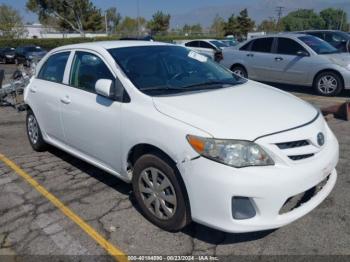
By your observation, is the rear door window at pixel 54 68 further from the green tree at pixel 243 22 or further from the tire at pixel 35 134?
the green tree at pixel 243 22

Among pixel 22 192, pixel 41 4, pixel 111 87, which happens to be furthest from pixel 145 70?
pixel 41 4

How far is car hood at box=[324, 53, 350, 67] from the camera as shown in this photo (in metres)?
8.77

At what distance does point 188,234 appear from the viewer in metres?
3.21

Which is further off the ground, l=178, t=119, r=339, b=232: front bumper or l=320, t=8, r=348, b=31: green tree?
l=320, t=8, r=348, b=31: green tree

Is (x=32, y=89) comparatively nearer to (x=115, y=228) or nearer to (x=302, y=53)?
(x=115, y=228)

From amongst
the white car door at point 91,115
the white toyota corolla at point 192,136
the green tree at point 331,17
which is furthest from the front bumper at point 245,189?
the green tree at point 331,17

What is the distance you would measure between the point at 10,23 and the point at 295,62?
55859 millimetres

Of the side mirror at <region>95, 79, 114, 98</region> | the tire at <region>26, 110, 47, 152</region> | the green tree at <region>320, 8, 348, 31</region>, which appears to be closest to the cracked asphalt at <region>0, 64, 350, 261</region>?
the tire at <region>26, 110, 47, 152</region>

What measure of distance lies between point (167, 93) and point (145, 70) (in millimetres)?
481

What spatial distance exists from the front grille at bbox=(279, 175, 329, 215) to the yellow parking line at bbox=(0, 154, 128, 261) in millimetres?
1322

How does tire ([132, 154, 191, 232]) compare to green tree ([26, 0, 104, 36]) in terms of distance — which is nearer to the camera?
tire ([132, 154, 191, 232])

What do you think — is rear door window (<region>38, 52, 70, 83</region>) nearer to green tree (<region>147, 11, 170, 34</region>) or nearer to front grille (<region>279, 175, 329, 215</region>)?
front grille (<region>279, 175, 329, 215</region>)

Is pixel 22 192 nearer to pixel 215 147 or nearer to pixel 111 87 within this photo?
pixel 111 87

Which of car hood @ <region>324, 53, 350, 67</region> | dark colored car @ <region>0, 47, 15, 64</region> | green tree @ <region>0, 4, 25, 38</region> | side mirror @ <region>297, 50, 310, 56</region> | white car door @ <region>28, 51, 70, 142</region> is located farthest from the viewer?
green tree @ <region>0, 4, 25, 38</region>
